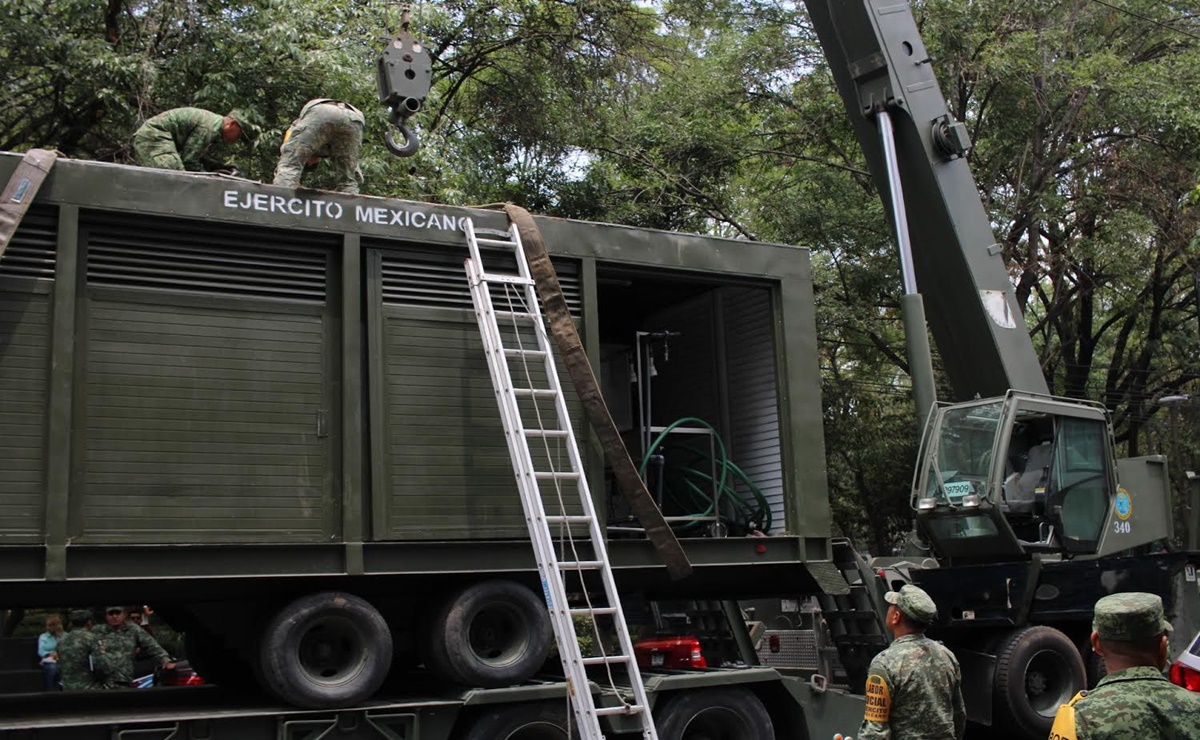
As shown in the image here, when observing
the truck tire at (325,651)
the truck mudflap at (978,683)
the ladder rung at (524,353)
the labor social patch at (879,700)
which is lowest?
the truck mudflap at (978,683)

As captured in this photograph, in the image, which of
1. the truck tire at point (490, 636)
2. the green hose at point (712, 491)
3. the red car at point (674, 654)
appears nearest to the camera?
the truck tire at point (490, 636)

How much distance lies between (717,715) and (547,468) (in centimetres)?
197

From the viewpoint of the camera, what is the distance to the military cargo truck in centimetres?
675

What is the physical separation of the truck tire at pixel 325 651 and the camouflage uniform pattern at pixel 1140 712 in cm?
443

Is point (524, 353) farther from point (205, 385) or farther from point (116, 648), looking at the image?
point (116, 648)

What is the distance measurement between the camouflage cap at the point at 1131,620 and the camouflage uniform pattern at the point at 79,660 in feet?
30.4

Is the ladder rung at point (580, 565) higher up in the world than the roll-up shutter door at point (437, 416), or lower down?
lower down

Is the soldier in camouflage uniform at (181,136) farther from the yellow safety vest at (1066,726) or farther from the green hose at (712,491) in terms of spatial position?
the yellow safety vest at (1066,726)

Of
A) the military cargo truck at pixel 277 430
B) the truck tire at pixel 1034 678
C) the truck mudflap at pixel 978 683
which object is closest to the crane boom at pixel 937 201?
the truck tire at pixel 1034 678

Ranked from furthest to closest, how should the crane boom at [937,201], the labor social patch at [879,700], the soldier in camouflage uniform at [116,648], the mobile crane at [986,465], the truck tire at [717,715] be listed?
the crane boom at [937,201]
the soldier in camouflage uniform at [116,648]
the mobile crane at [986,465]
the truck tire at [717,715]
the labor social patch at [879,700]

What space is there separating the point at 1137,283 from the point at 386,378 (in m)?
17.3

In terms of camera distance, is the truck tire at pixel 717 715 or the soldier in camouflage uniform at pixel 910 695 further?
the truck tire at pixel 717 715

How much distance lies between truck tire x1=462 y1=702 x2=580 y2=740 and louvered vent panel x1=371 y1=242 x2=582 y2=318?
246cm

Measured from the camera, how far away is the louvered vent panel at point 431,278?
7.81 meters
